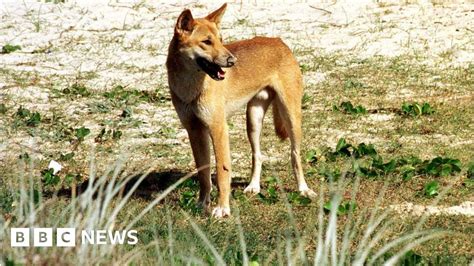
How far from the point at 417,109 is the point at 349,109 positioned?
766mm

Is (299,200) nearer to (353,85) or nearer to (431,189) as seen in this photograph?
(431,189)

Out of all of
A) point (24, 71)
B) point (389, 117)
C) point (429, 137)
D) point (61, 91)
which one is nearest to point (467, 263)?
point (429, 137)

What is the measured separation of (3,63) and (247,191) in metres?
5.93

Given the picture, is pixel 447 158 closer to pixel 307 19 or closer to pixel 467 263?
pixel 467 263

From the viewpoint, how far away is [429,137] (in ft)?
33.8

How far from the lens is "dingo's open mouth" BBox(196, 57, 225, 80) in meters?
8.01

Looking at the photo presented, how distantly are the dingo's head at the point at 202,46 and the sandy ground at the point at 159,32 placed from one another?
14.3 feet

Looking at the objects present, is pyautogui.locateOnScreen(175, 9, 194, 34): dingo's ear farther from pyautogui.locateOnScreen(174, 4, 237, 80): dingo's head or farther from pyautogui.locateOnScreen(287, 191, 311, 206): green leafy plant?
pyautogui.locateOnScreen(287, 191, 311, 206): green leafy plant

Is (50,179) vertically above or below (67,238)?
below

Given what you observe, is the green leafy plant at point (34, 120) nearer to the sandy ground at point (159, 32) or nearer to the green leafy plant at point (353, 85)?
the sandy ground at point (159, 32)

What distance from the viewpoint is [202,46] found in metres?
8.04

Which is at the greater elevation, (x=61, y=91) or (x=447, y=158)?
(x=447, y=158)

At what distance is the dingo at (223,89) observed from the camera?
318 inches

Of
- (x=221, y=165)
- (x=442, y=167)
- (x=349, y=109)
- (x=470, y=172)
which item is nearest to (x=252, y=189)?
(x=221, y=165)
